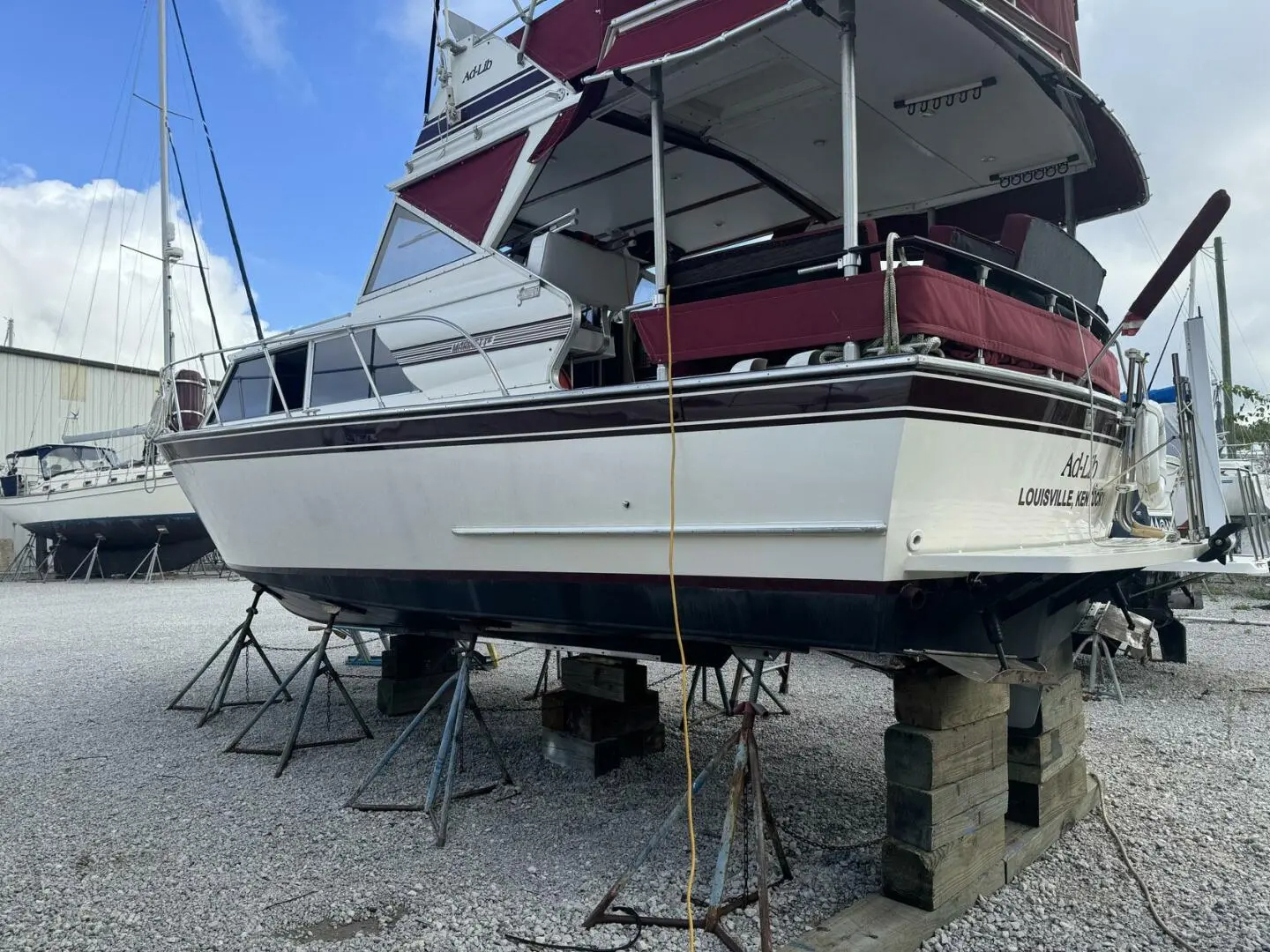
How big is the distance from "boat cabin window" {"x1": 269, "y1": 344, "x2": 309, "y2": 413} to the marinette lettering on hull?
14.2 feet

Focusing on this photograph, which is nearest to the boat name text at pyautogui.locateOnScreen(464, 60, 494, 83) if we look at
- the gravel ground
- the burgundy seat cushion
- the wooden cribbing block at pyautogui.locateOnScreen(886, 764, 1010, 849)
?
the burgundy seat cushion

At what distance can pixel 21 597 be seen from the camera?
51.4ft

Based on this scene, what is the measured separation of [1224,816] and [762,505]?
10.2 feet

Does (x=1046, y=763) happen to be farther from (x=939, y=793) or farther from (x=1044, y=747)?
(x=939, y=793)

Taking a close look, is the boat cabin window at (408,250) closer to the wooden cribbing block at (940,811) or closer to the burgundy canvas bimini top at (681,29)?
the burgundy canvas bimini top at (681,29)

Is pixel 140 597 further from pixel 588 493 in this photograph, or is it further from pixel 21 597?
pixel 588 493

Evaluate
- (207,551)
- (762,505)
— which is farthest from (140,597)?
(762,505)

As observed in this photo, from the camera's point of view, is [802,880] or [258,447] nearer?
[802,880]

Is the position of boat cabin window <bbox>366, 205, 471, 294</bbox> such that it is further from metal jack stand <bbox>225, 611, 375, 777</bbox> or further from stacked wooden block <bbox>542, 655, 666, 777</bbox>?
stacked wooden block <bbox>542, 655, 666, 777</bbox>

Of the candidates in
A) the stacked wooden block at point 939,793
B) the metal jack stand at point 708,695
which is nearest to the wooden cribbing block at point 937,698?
the stacked wooden block at point 939,793

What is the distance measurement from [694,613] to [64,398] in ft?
87.7

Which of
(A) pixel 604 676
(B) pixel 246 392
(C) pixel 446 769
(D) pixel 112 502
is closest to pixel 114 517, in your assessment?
(D) pixel 112 502

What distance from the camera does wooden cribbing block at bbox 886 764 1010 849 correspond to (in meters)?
3.24

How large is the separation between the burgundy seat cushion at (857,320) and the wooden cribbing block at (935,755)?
4.87ft
